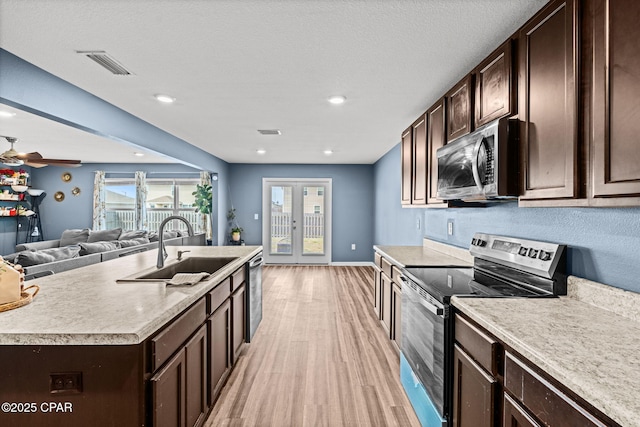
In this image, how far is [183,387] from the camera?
1587mm

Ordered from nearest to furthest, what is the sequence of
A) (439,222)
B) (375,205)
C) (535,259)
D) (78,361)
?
(78,361)
(535,259)
(439,222)
(375,205)

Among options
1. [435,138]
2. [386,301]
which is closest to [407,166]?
[435,138]

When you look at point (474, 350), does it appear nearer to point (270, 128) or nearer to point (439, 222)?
point (439, 222)

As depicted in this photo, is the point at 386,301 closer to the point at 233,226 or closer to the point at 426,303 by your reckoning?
the point at 426,303

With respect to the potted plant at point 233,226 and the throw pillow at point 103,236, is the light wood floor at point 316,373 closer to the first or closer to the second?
the potted plant at point 233,226

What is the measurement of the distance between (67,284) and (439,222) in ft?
10.3

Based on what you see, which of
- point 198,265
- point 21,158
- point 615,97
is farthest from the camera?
point 21,158

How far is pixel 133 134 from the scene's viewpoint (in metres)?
3.62

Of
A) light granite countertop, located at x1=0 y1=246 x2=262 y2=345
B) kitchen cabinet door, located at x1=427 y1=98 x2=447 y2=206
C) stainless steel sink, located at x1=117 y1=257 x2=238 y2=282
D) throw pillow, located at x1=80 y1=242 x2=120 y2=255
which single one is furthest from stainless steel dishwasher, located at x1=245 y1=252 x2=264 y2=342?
throw pillow, located at x1=80 y1=242 x2=120 y2=255

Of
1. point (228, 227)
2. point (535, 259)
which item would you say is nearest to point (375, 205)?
point (228, 227)

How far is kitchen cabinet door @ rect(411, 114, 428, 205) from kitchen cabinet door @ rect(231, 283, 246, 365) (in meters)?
1.82

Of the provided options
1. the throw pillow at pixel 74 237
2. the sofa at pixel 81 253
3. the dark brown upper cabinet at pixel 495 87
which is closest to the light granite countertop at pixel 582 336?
the dark brown upper cabinet at pixel 495 87

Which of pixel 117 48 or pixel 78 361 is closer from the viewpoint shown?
pixel 78 361

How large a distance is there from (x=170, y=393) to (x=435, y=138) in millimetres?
2490
